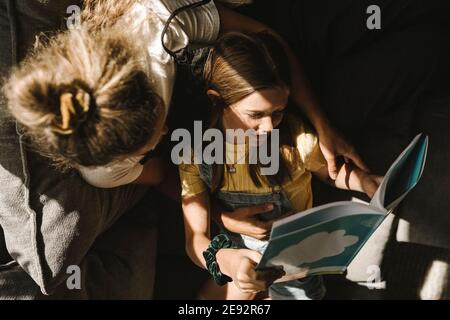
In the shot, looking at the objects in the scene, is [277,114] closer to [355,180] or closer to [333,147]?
[333,147]

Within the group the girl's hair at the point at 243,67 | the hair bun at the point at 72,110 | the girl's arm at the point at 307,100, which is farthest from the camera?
the girl's arm at the point at 307,100

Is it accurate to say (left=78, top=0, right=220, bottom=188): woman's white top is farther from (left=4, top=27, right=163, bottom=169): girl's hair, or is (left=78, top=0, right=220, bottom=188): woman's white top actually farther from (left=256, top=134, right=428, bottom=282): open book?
(left=256, top=134, right=428, bottom=282): open book

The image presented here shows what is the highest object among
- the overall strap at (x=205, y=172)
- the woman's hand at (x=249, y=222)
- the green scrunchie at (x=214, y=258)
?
the overall strap at (x=205, y=172)

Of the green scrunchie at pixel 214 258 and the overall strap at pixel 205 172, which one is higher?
the overall strap at pixel 205 172

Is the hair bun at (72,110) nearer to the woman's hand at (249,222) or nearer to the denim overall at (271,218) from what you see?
the denim overall at (271,218)

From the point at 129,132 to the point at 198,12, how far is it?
0.37m

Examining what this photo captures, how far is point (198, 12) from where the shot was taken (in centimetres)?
107

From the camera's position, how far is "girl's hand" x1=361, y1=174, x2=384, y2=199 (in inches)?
45.0

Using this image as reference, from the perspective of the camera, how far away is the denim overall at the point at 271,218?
3.86ft

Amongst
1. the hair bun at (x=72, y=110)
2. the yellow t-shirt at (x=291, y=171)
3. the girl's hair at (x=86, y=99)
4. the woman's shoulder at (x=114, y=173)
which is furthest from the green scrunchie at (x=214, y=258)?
the hair bun at (x=72, y=110)

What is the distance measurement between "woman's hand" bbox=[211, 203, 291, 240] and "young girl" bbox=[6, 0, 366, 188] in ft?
0.91

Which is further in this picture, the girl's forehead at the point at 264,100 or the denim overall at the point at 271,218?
the denim overall at the point at 271,218

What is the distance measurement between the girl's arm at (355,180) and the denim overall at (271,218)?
0.47ft
